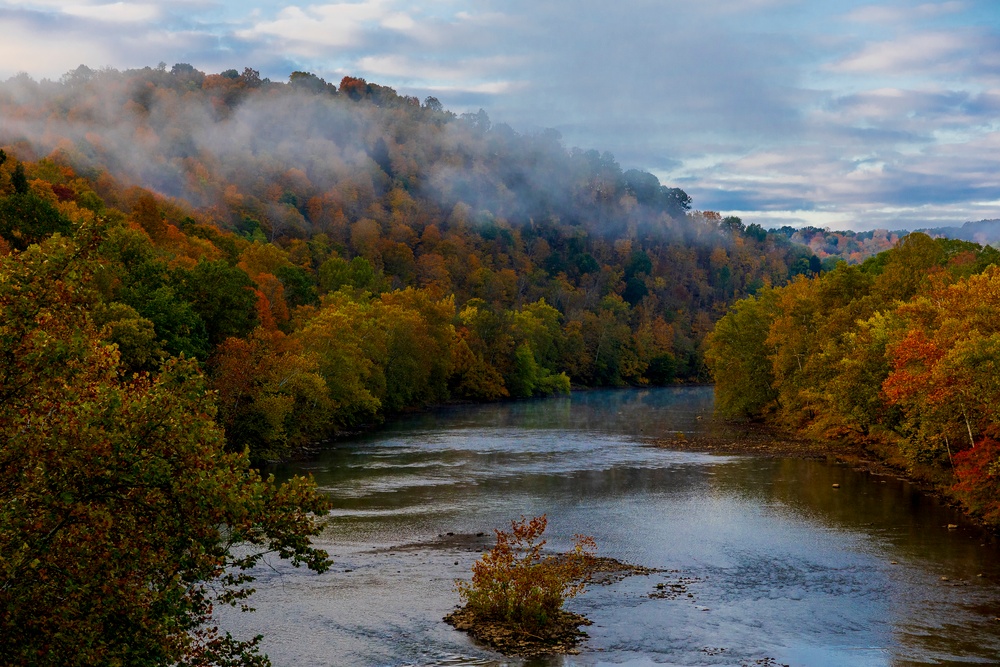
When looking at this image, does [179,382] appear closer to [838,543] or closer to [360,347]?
[838,543]

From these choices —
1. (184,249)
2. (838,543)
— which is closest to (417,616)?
(838,543)

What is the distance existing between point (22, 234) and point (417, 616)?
45.1 m

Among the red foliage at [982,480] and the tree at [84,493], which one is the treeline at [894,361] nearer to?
the red foliage at [982,480]

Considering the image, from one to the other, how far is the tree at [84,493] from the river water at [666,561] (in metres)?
13.0

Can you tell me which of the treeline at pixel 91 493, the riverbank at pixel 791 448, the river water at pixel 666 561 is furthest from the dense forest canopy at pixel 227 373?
the river water at pixel 666 561

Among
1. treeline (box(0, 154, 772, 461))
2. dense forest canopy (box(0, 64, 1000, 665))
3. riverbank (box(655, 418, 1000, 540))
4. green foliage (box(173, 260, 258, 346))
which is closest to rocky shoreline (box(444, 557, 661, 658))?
dense forest canopy (box(0, 64, 1000, 665))

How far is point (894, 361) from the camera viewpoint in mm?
52375

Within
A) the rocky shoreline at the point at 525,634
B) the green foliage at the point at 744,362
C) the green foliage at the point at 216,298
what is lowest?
the rocky shoreline at the point at 525,634

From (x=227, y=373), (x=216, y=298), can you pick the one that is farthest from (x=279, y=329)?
(x=227, y=373)

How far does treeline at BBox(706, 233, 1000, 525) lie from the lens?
43.0 metres

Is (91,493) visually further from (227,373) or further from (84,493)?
(227,373)

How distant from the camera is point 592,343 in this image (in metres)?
175

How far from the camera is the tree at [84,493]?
12.9 metres

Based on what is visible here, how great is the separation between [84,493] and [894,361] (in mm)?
48935
